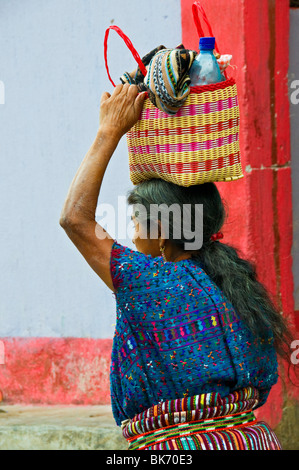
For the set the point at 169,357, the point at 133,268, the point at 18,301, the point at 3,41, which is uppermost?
the point at 3,41

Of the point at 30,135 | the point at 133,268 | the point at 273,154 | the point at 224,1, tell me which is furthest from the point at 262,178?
the point at 133,268

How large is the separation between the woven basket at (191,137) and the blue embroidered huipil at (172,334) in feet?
1.06

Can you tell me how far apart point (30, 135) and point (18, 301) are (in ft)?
3.95

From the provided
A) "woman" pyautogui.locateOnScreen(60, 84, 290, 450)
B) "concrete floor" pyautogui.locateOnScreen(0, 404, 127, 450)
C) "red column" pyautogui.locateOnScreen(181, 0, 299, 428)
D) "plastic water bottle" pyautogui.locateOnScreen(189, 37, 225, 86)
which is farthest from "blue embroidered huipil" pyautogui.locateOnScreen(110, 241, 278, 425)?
"concrete floor" pyautogui.locateOnScreen(0, 404, 127, 450)

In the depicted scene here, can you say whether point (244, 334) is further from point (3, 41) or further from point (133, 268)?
point (3, 41)

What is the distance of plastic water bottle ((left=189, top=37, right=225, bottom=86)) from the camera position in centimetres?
242

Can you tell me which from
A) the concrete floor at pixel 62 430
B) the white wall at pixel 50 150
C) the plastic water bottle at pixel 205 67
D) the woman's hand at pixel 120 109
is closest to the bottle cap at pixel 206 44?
the plastic water bottle at pixel 205 67

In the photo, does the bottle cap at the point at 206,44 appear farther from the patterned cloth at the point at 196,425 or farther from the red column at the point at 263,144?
the red column at the point at 263,144

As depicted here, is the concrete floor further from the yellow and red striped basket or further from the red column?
the yellow and red striped basket

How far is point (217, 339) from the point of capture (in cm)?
226

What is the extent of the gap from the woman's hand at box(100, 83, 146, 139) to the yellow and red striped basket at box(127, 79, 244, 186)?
0.23ft

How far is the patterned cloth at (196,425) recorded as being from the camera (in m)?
2.25

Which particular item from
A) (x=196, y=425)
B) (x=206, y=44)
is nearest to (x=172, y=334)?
(x=196, y=425)

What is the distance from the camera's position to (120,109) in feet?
7.75
